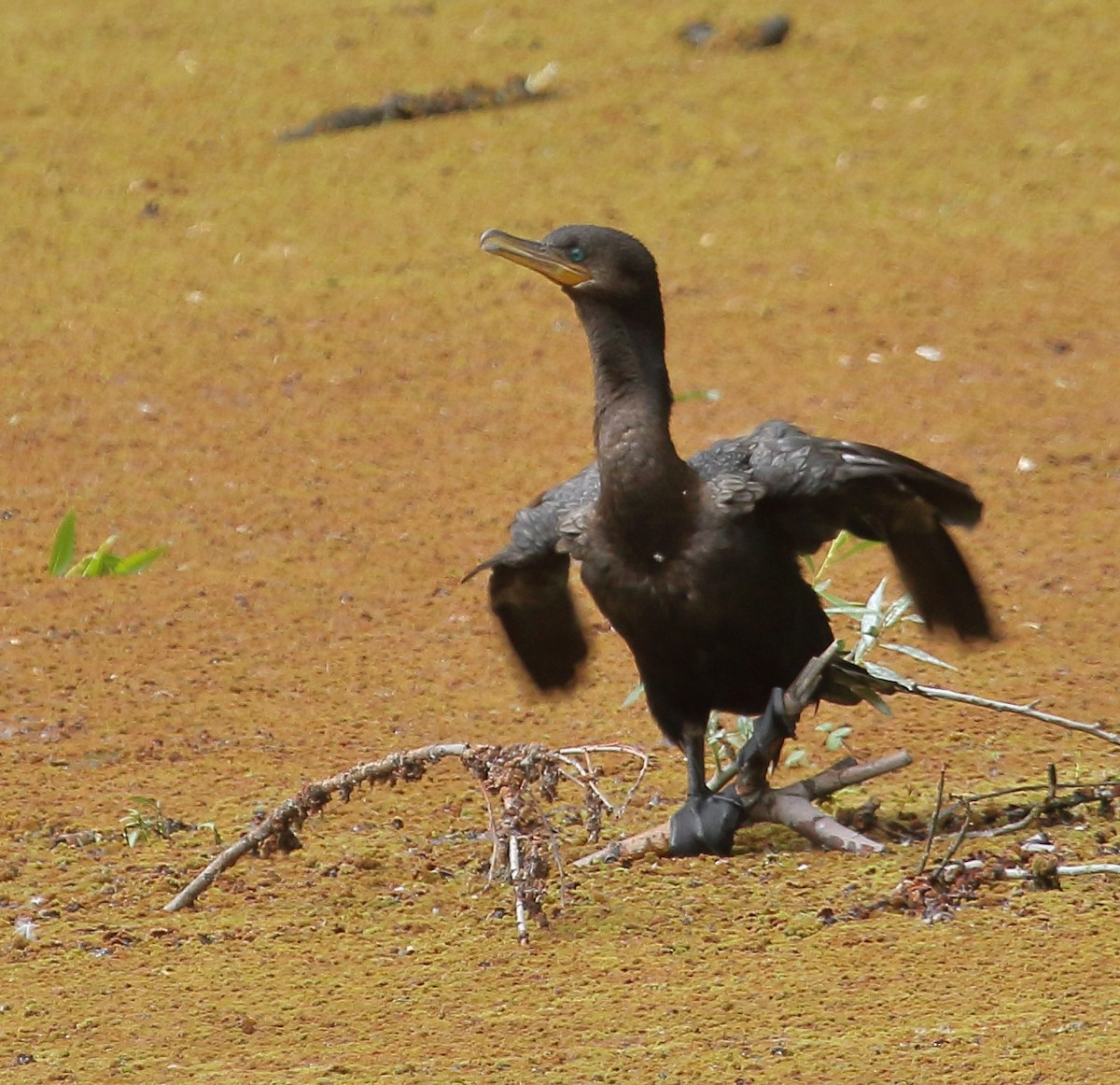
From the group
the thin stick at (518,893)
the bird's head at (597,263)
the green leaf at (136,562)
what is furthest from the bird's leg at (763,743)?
the green leaf at (136,562)

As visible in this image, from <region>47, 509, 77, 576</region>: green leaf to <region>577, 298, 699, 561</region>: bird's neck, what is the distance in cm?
254

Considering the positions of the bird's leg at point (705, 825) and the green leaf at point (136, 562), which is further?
the green leaf at point (136, 562)

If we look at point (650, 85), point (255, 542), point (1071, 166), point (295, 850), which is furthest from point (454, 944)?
point (650, 85)

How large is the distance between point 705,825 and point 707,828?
13mm

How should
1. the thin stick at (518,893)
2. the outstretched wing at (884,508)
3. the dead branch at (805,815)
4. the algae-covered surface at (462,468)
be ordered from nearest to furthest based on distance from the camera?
the algae-covered surface at (462,468) < the thin stick at (518,893) < the outstretched wing at (884,508) < the dead branch at (805,815)

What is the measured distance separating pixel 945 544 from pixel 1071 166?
262 inches

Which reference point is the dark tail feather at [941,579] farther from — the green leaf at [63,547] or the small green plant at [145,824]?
the green leaf at [63,547]

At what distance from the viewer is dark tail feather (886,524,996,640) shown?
453 cm

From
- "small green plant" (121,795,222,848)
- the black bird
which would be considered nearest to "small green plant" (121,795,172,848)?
"small green plant" (121,795,222,848)

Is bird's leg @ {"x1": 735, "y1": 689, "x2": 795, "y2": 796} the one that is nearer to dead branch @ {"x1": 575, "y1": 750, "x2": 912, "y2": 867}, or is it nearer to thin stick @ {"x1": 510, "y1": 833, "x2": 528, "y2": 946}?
dead branch @ {"x1": 575, "y1": 750, "x2": 912, "y2": 867}

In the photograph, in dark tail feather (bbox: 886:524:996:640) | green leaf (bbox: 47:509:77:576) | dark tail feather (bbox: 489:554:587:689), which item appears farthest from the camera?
green leaf (bbox: 47:509:77:576)

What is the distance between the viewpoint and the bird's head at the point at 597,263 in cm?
472

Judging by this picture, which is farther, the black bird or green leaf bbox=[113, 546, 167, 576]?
green leaf bbox=[113, 546, 167, 576]

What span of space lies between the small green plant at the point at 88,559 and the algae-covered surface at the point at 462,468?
0.07 metres
